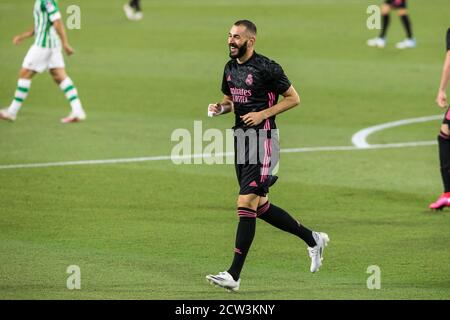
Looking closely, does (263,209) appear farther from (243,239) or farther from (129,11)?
(129,11)

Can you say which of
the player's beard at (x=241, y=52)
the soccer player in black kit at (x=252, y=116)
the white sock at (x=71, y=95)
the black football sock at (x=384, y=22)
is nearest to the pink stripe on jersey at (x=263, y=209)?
the soccer player in black kit at (x=252, y=116)

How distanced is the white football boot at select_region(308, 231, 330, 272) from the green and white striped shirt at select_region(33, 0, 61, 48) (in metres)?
9.04

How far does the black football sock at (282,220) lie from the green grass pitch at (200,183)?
12.8 inches

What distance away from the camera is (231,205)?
42.2 feet

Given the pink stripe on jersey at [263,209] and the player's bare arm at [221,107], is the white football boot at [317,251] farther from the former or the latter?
the player's bare arm at [221,107]

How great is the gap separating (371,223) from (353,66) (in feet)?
40.6

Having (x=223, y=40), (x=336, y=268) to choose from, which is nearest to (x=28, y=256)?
(x=336, y=268)

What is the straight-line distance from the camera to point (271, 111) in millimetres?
9648

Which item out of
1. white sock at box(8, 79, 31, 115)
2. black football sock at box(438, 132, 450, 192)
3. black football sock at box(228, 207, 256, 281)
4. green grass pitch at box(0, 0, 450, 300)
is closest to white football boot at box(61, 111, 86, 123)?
green grass pitch at box(0, 0, 450, 300)

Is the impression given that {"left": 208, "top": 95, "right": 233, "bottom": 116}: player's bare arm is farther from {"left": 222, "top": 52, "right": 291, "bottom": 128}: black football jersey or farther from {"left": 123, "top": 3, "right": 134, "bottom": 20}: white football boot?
{"left": 123, "top": 3, "right": 134, "bottom": 20}: white football boot

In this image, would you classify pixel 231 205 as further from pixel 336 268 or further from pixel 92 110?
pixel 92 110

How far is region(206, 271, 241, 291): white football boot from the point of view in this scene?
9.11m
